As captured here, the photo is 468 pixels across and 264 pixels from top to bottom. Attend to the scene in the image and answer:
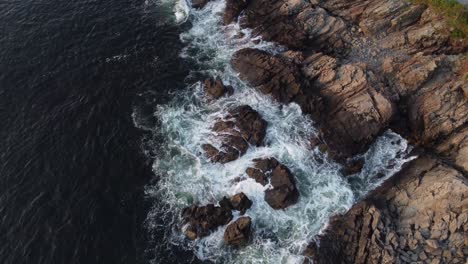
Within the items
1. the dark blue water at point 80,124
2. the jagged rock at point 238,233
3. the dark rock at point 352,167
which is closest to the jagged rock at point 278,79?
the dark rock at point 352,167

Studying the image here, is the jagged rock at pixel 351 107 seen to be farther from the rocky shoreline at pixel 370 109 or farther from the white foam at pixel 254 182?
the white foam at pixel 254 182

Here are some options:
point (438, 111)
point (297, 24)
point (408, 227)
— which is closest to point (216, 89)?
point (297, 24)

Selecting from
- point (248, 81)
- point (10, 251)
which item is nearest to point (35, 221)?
point (10, 251)

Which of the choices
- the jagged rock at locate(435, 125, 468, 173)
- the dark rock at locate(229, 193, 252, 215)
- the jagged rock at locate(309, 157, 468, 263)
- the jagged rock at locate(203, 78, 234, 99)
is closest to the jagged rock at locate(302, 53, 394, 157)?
the jagged rock at locate(435, 125, 468, 173)

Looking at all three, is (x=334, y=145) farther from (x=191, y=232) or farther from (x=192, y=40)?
(x=192, y=40)

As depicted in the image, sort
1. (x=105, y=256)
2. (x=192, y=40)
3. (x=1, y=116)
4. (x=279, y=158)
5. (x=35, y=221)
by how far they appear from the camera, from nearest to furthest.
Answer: (x=105, y=256), (x=35, y=221), (x=279, y=158), (x=1, y=116), (x=192, y=40)
